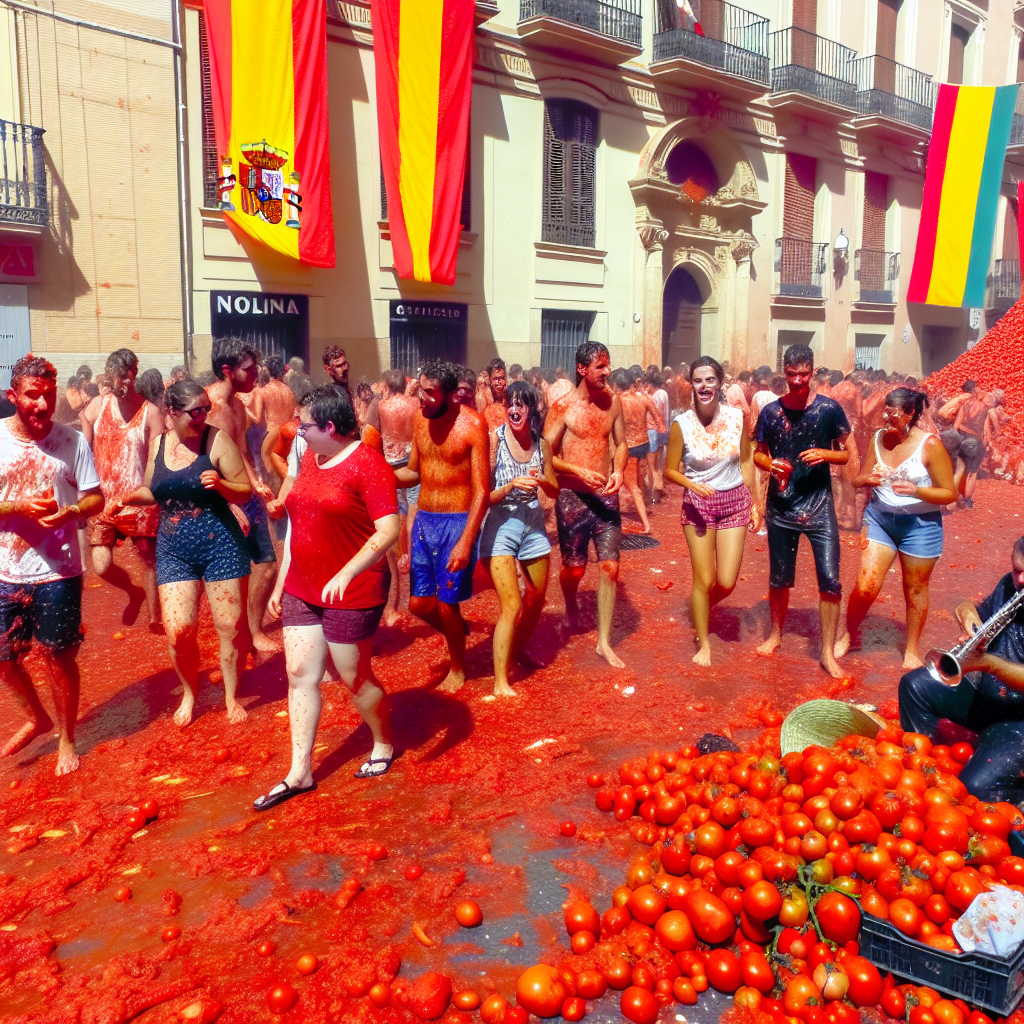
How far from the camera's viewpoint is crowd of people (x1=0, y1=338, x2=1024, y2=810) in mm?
4586

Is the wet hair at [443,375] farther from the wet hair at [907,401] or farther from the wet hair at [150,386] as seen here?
the wet hair at [907,401]

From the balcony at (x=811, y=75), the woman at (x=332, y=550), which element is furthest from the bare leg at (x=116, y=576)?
the balcony at (x=811, y=75)

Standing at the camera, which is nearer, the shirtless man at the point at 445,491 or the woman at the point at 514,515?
the shirtless man at the point at 445,491

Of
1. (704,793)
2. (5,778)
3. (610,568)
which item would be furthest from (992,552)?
(5,778)

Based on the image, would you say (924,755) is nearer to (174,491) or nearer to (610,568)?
(610,568)

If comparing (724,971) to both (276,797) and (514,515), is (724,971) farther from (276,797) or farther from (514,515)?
(514,515)

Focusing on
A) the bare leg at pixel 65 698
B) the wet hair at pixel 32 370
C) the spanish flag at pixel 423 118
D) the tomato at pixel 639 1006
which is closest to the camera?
the tomato at pixel 639 1006

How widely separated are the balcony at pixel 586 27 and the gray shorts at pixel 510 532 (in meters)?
15.6

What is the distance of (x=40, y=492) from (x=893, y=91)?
2936 centimetres

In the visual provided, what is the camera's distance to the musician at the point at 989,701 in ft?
13.0

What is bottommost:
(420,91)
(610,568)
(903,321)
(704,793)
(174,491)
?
(704,793)

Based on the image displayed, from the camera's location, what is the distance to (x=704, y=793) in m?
4.16

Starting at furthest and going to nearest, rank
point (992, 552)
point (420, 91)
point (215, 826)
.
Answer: point (420, 91) → point (992, 552) → point (215, 826)

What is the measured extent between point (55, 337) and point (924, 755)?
1430 centimetres
